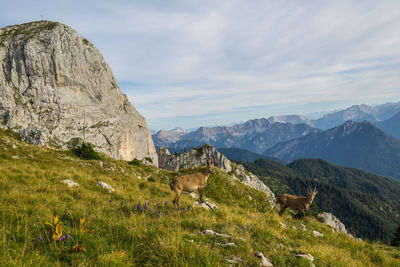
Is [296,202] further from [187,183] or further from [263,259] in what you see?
[263,259]

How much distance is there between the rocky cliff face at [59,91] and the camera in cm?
6800

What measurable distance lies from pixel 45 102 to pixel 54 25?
132 ft

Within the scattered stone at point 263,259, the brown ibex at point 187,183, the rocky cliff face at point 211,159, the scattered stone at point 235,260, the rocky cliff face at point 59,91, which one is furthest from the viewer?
the rocky cliff face at point 211,159

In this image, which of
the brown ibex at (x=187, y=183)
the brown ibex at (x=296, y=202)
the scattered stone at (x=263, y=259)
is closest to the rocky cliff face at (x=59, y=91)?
the brown ibex at (x=187, y=183)

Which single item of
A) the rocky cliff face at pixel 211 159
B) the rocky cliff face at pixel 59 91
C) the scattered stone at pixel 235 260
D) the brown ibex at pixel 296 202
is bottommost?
the rocky cliff face at pixel 211 159

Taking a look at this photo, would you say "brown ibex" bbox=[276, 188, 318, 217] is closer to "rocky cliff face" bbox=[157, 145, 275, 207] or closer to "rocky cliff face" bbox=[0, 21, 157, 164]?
"rocky cliff face" bbox=[0, 21, 157, 164]

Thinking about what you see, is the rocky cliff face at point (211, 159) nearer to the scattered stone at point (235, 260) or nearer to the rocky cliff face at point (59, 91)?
the rocky cliff face at point (59, 91)

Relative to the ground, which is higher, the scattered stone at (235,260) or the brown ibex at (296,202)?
the scattered stone at (235,260)

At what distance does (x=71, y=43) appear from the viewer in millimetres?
91562

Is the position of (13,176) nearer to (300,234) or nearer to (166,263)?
(166,263)

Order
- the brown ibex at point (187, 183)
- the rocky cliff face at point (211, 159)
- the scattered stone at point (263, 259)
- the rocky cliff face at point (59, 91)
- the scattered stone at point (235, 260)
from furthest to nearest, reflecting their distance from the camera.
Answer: the rocky cliff face at point (211, 159) < the rocky cliff face at point (59, 91) < the brown ibex at point (187, 183) < the scattered stone at point (263, 259) < the scattered stone at point (235, 260)

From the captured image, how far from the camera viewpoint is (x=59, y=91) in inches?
3255

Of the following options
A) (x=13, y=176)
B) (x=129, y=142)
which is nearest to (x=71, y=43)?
(x=129, y=142)

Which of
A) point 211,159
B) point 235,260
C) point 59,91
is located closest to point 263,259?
point 235,260
